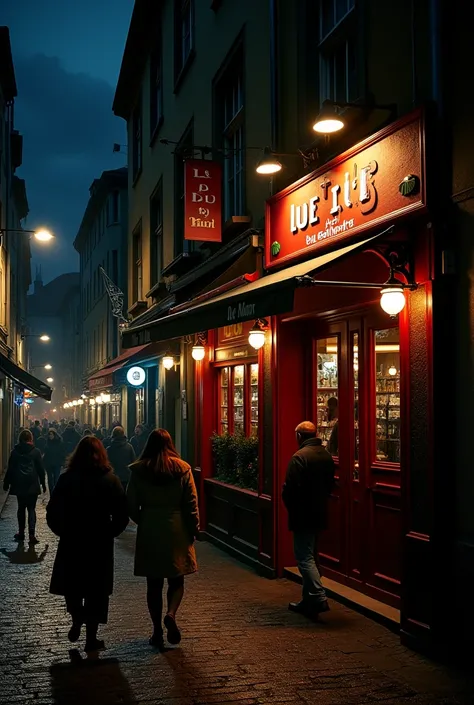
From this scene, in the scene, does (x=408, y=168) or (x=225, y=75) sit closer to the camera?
(x=408, y=168)

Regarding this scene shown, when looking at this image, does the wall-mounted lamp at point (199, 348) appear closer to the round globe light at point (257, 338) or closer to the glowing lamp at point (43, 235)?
the round globe light at point (257, 338)

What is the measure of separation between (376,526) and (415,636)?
1.54 meters

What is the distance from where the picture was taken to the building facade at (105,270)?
35.1 m

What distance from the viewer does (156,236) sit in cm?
2025

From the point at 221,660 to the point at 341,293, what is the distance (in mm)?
3939

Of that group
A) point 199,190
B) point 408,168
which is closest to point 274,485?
point 408,168

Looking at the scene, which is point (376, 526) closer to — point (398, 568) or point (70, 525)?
point (398, 568)

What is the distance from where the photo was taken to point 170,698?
5500 millimetres

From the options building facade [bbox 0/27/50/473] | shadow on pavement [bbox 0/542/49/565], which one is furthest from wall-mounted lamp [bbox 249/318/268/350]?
building facade [bbox 0/27/50/473]

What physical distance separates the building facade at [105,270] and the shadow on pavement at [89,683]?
22037mm

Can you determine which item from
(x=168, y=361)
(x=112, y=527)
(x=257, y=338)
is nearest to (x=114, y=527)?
(x=112, y=527)

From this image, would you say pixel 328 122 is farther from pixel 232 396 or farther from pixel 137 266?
pixel 137 266

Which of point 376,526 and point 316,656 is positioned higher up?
point 376,526

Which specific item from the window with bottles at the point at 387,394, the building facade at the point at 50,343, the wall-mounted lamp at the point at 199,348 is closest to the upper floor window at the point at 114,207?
the wall-mounted lamp at the point at 199,348
